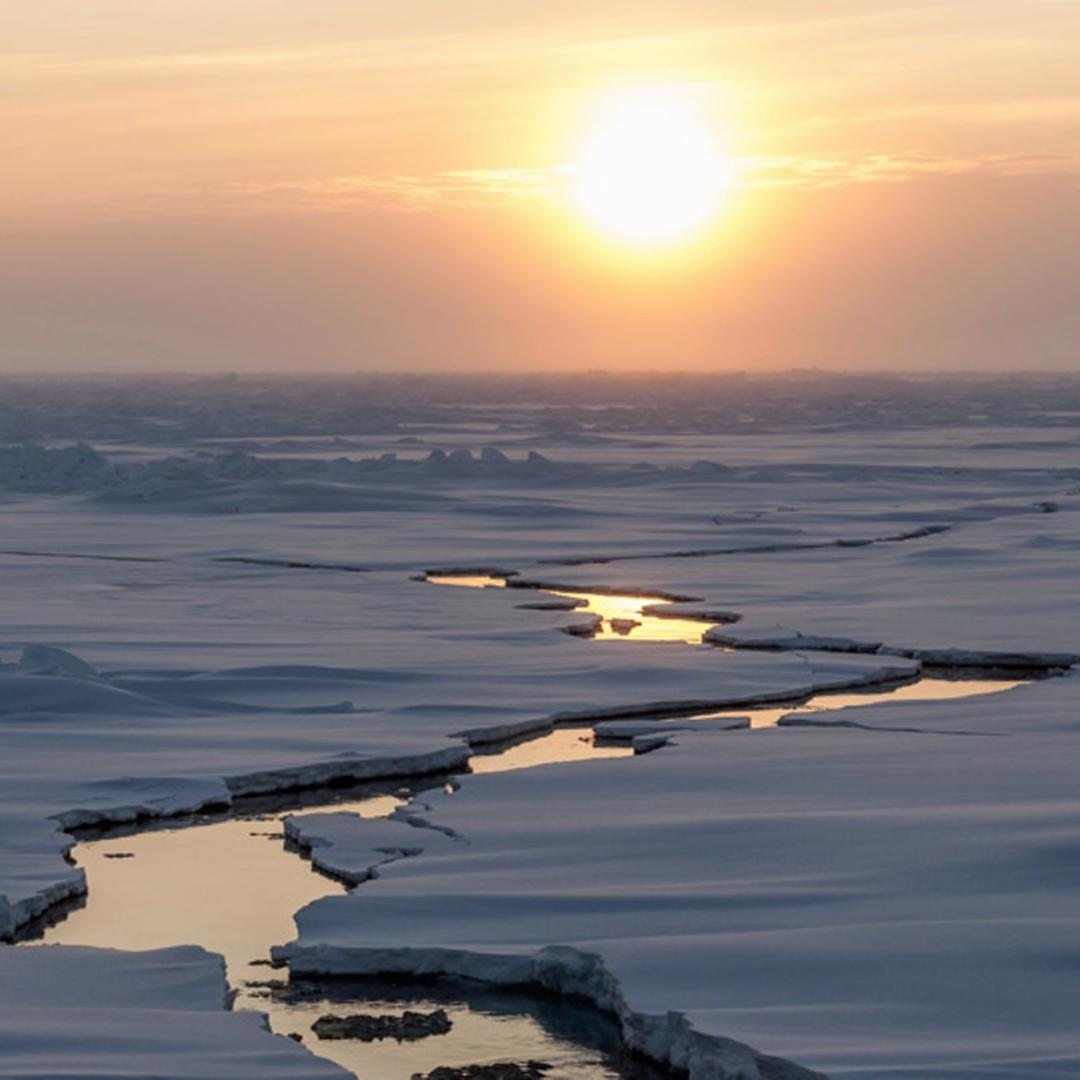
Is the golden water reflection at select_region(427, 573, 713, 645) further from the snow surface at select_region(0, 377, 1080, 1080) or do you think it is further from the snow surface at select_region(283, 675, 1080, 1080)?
the snow surface at select_region(283, 675, 1080, 1080)

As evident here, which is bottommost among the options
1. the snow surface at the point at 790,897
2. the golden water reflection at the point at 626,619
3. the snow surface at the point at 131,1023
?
the snow surface at the point at 131,1023

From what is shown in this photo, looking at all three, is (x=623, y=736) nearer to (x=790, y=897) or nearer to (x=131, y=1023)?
(x=790, y=897)

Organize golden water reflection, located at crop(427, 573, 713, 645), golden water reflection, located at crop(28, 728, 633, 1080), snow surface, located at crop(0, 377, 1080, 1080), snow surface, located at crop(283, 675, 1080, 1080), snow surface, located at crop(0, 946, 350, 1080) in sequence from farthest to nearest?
golden water reflection, located at crop(427, 573, 713, 645), golden water reflection, located at crop(28, 728, 633, 1080), snow surface, located at crop(0, 377, 1080, 1080), snow surface, located at crop(283, 675, 1080, 1080), snow surface, located at crop(0, 946, 350, 1080)

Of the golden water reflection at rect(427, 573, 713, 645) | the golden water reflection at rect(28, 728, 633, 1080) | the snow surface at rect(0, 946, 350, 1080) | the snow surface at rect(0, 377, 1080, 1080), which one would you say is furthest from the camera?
the golden water reflection at rect(427, 573, 713, 645)

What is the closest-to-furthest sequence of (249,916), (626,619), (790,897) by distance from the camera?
(790,897), (249,916), (626,619)

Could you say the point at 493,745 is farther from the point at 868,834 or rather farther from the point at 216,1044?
the point at 216,1044

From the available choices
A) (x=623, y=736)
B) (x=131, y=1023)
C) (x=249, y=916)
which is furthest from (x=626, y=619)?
(x=131, y=1023)

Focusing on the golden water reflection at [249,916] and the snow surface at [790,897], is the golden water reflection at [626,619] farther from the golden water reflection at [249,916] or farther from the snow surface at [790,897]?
the snow surface at [790,897]

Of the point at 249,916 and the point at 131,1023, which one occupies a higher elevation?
the point at 249,916

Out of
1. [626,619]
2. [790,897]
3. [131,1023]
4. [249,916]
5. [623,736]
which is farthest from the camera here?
[626,619]

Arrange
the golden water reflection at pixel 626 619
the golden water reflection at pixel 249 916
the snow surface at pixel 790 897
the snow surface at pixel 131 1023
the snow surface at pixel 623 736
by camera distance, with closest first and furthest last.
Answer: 1. the snow surface at pixel 131 1023
2. the snow surface at pixel 790 897
3. the snow surface at pixel 623 736
4. the golden water reflection at pixel 249 916
5. the golden water reflection at pixel 626 619

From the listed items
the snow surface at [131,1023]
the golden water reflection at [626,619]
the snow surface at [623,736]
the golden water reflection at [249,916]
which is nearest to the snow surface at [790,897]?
the snow surface at [623,736]

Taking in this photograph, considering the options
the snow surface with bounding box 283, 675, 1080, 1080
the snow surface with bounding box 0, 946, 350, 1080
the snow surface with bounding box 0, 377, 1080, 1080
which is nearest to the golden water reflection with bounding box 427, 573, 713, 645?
the snow surface with bounding box 0, 377, 1080, 1080
